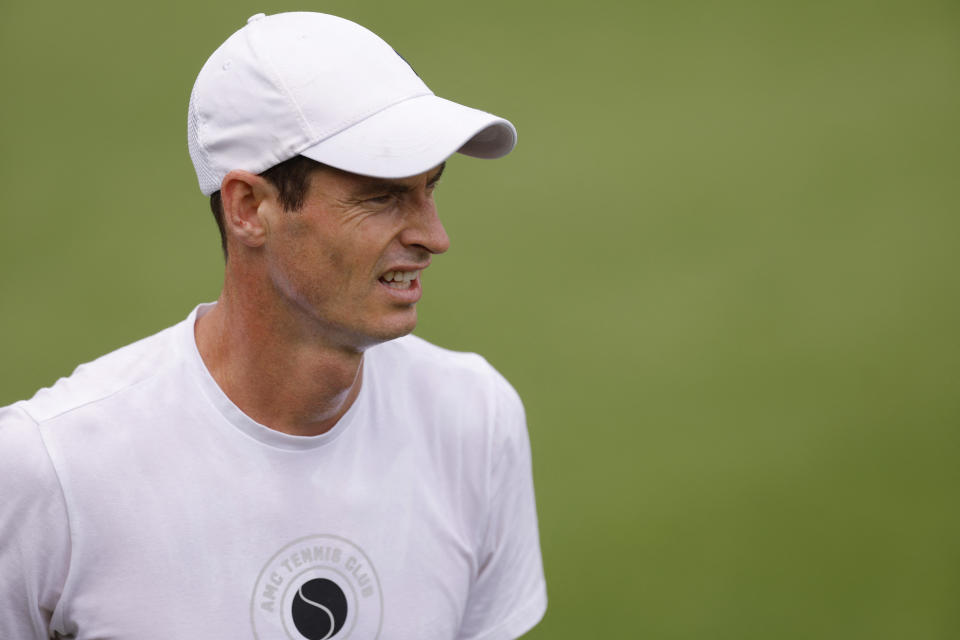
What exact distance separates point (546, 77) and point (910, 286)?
142 centimetres

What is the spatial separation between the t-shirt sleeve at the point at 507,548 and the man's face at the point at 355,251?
302mm

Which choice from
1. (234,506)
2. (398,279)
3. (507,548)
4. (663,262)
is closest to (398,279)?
(398,279)

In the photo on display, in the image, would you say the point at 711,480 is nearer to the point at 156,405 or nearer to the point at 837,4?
the point at 837,4

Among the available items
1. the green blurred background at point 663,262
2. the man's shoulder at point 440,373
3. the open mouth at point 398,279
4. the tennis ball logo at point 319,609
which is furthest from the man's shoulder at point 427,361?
the green blurred background at point 663,262

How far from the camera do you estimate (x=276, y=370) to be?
1.48 metres

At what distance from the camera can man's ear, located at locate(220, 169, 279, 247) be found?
4.69 ft

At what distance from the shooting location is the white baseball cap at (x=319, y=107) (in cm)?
138

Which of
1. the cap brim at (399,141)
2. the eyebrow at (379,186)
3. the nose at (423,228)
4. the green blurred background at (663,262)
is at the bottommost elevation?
the green blurred background at (663,262)

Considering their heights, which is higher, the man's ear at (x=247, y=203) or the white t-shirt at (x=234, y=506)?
the man's ear at (x=247, y=203)

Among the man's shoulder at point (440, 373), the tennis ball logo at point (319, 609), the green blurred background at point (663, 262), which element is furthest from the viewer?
the green blurred background at point (663, 262)

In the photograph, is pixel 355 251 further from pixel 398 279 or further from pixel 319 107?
pixel 319 107

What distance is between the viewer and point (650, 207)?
397 centimetres

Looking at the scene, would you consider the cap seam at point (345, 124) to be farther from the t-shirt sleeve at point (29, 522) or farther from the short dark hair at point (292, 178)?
the t-shirt sleeve at point (29, 522)

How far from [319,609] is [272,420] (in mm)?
240
